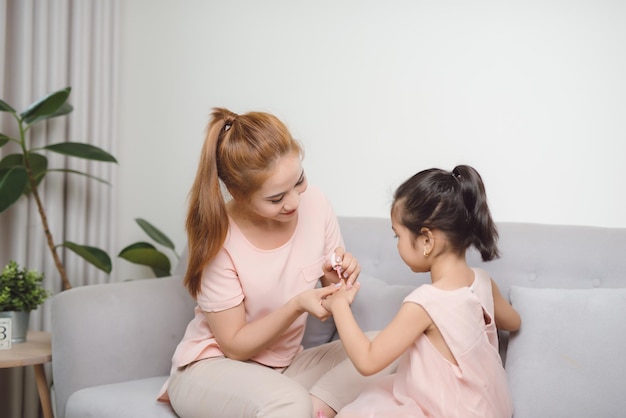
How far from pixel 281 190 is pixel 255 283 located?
0.28m

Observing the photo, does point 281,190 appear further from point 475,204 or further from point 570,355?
point 570,355

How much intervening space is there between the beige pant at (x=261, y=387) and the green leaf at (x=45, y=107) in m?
1.23

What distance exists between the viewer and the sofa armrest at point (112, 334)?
214 cm

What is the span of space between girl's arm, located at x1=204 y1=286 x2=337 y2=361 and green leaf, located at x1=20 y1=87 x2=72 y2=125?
1.18m

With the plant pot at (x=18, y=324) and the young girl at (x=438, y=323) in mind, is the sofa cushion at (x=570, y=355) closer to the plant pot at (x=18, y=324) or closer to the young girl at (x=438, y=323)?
the young girl at (x=438, y=323)

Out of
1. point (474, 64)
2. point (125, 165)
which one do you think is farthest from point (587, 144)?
point (125, 165)

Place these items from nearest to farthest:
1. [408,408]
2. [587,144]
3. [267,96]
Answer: [408,408], [587,144], [267,96]

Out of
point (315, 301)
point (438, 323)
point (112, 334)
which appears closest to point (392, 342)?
point (438, 323)

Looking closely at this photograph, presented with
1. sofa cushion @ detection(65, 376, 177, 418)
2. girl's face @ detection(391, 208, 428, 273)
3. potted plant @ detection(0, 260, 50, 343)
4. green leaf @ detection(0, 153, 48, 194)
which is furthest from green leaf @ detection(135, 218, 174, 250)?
girl's face @ detection(391, 208, 428, 273)

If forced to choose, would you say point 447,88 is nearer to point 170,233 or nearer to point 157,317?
point 157,317

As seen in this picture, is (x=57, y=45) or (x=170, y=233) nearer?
(x=57, y=45)

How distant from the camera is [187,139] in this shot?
126 inches

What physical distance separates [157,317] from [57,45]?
4.43 ft

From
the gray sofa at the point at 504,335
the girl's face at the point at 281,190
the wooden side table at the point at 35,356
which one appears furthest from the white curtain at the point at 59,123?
the girl's face at the point at 281,190
